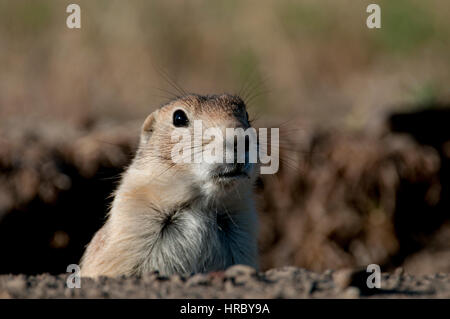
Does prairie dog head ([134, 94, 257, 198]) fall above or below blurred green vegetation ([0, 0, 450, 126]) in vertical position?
below

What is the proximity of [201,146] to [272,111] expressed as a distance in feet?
20.1

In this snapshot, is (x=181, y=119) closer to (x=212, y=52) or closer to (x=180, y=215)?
(x=180, y=215)

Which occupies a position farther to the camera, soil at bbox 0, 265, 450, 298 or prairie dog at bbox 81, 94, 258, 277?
prairie dog at bbox 81, 94, 258, 277

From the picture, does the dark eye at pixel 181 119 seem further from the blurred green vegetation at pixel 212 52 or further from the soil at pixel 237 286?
the blurred green vegetation at pixel 212 52

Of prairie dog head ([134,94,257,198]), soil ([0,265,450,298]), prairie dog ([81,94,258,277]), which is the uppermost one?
prairie dog head ([134,94,257,198])

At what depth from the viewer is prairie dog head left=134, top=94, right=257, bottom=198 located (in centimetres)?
385

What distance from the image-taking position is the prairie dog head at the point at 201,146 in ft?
12.6

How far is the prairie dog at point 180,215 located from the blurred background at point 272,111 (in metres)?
1.40

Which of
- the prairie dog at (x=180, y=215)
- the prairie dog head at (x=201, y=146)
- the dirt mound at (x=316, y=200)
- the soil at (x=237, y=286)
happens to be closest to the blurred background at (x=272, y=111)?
the dirt mound at (x=316, y=200)

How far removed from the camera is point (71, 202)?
7.56 metres

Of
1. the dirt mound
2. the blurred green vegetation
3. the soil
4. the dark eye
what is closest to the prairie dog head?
the dark eye

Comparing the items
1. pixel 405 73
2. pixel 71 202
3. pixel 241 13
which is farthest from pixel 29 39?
pixel 405 73

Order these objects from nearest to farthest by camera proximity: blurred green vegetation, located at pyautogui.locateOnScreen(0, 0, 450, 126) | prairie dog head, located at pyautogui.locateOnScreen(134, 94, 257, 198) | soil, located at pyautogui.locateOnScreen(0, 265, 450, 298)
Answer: soil, located at pyautogui.locateOnScreen(0, 265, 450, 298), prairie dog head, located at pyautogui.locateOnScreen(134, 94, 257, 198), blurred green vegetation, located at pyautogui.locateOnScreen(0, 0, 450, 126)

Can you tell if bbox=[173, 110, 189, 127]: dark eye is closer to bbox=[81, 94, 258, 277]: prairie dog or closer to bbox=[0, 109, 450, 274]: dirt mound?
bbox=[81, 94, 258, 277]: prairie dog
